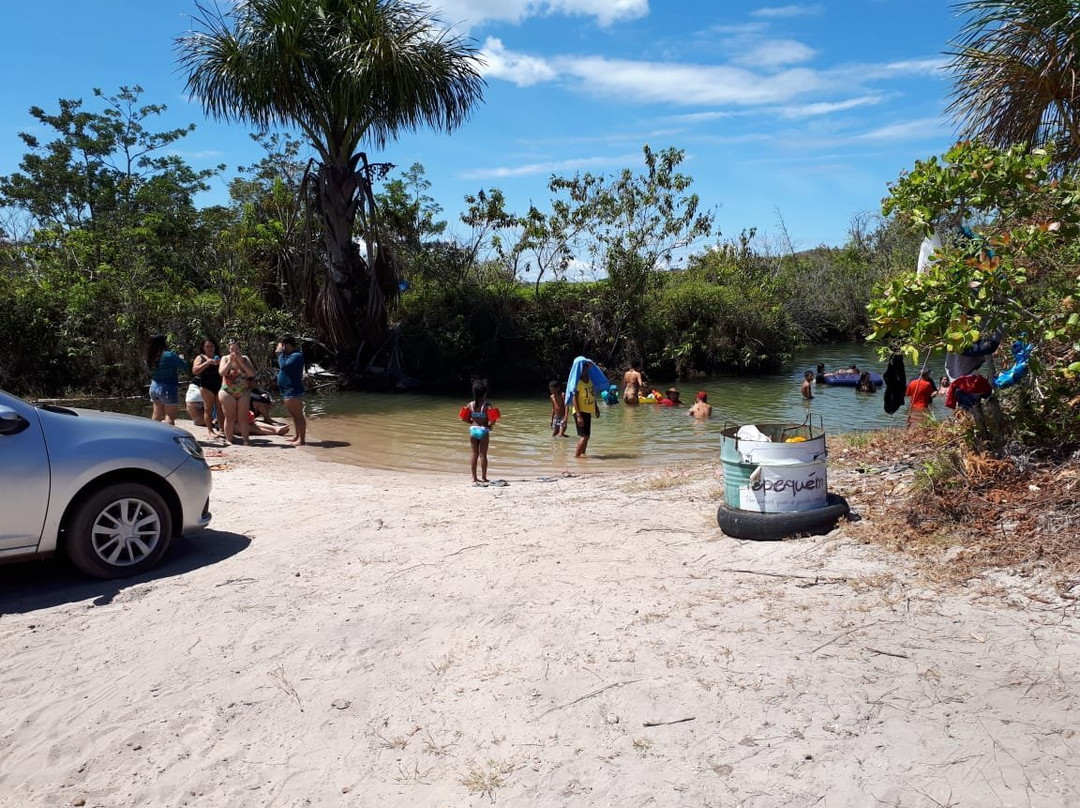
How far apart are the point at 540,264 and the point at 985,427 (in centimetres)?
2282

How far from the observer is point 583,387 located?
507 inches

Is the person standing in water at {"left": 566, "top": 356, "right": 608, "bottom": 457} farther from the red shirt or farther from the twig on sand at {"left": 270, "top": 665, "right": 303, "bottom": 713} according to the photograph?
the twig on sand at {"left": 270, "top": 665, "right": 303, "bottom": 713}

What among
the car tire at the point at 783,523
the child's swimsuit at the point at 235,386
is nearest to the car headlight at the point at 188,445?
the car tire at the point at 783,523

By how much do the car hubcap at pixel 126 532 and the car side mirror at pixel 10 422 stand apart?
764 mm

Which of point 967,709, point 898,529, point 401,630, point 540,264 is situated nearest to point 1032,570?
point 898,529

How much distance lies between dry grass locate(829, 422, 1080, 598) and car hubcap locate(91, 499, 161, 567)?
5.09 meters

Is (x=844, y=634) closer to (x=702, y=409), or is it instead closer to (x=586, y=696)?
(x=586, y=696)

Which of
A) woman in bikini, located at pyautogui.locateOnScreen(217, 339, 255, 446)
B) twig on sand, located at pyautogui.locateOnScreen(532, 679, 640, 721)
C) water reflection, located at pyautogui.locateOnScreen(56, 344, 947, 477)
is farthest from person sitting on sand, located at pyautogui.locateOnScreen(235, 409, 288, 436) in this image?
twig on sand, located at pyautogui.locateOnScreen(532, 679, 640, 721)

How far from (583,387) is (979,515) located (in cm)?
762

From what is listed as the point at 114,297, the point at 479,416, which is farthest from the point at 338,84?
the point at 479,416

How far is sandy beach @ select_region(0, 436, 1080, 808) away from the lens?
11.1ft

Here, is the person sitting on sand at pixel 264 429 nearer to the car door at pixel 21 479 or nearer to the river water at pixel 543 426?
the river water at pixel 543 426

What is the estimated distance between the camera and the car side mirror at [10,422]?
5.48 metres

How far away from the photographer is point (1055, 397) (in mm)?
6309
